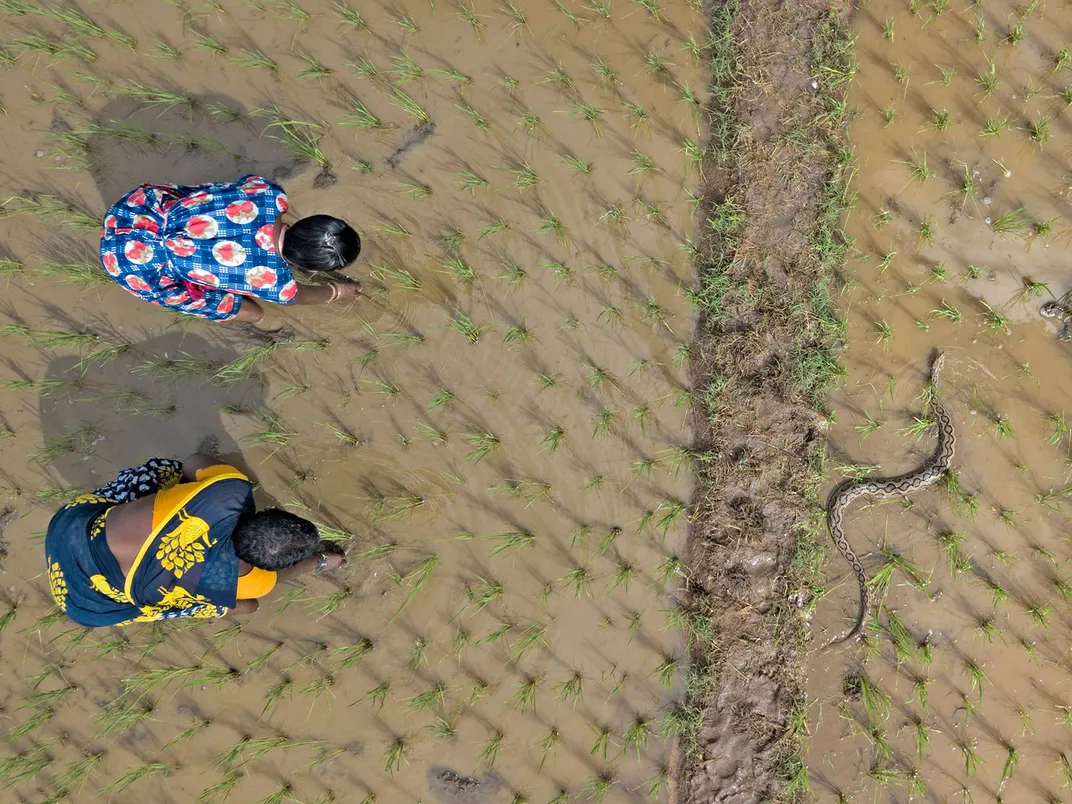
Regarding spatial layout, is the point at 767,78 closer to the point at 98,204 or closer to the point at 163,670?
the point at 98,204

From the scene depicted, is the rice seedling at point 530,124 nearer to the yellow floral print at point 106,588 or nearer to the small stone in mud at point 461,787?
the yellow floral print at point 106,588

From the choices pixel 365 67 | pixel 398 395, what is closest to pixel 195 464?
pixel 398 395

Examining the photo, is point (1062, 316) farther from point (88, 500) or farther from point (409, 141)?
point (88, 500)

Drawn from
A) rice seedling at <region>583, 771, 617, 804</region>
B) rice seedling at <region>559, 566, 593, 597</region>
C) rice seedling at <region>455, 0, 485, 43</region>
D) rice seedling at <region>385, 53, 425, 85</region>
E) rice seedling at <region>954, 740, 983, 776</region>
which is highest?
rice seedling at <region>455, 0, 485, 43</region>

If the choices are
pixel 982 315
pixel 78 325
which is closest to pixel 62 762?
pixel 78 325

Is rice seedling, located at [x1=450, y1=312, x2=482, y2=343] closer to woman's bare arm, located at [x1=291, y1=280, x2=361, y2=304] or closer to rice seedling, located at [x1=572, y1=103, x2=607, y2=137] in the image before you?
woman's bare arm, located at [x1=291, y1=280, x2=361, y2=304]

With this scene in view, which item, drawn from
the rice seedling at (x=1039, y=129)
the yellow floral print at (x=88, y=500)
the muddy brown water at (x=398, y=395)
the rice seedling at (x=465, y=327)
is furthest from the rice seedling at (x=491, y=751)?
the rice seedling at (x=1039, y=129)

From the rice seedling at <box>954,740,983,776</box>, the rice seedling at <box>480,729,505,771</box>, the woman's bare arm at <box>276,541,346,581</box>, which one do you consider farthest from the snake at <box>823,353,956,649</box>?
the woman's bare arm at <box>276,541,346,581</box>
